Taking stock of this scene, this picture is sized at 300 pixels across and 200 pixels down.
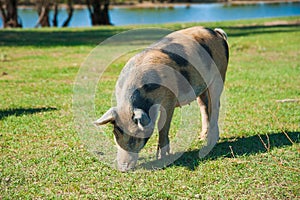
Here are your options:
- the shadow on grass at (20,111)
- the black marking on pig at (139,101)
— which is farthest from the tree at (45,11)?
the black marking on pig at (139,101)

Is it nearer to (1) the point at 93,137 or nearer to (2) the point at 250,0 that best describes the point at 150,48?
(1) the point at 93,137

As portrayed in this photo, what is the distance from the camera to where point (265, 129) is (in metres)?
8.67

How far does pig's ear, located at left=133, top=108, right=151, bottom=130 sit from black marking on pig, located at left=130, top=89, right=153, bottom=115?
0.40 ft

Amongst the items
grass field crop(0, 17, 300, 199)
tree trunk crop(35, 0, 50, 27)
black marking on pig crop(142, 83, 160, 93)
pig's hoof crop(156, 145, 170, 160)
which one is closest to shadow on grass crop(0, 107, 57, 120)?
grass field crop(0, 17, 300, 199)

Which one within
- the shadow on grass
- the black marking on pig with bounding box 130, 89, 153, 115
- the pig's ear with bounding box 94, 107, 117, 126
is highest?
the black marking on pig with bounding box 130, 89, 153, 115

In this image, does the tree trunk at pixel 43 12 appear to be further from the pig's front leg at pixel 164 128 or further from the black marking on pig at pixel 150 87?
the black marking on pig at pixel 150 87

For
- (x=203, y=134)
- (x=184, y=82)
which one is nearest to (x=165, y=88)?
(x=184, y=82)

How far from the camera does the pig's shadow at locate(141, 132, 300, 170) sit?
22.9 feet

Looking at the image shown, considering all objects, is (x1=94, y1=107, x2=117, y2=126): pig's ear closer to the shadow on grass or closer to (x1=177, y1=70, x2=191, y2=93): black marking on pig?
(x1=177, y1=70, x2=191, y2=93): black marking on pig

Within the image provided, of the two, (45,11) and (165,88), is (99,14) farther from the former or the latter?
(165,88)

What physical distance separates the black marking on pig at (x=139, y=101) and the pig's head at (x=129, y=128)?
85 mm

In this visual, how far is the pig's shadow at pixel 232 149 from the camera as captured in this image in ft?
22.9

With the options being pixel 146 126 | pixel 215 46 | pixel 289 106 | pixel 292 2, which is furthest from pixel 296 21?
pixel 292 2

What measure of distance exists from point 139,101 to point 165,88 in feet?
1.81
